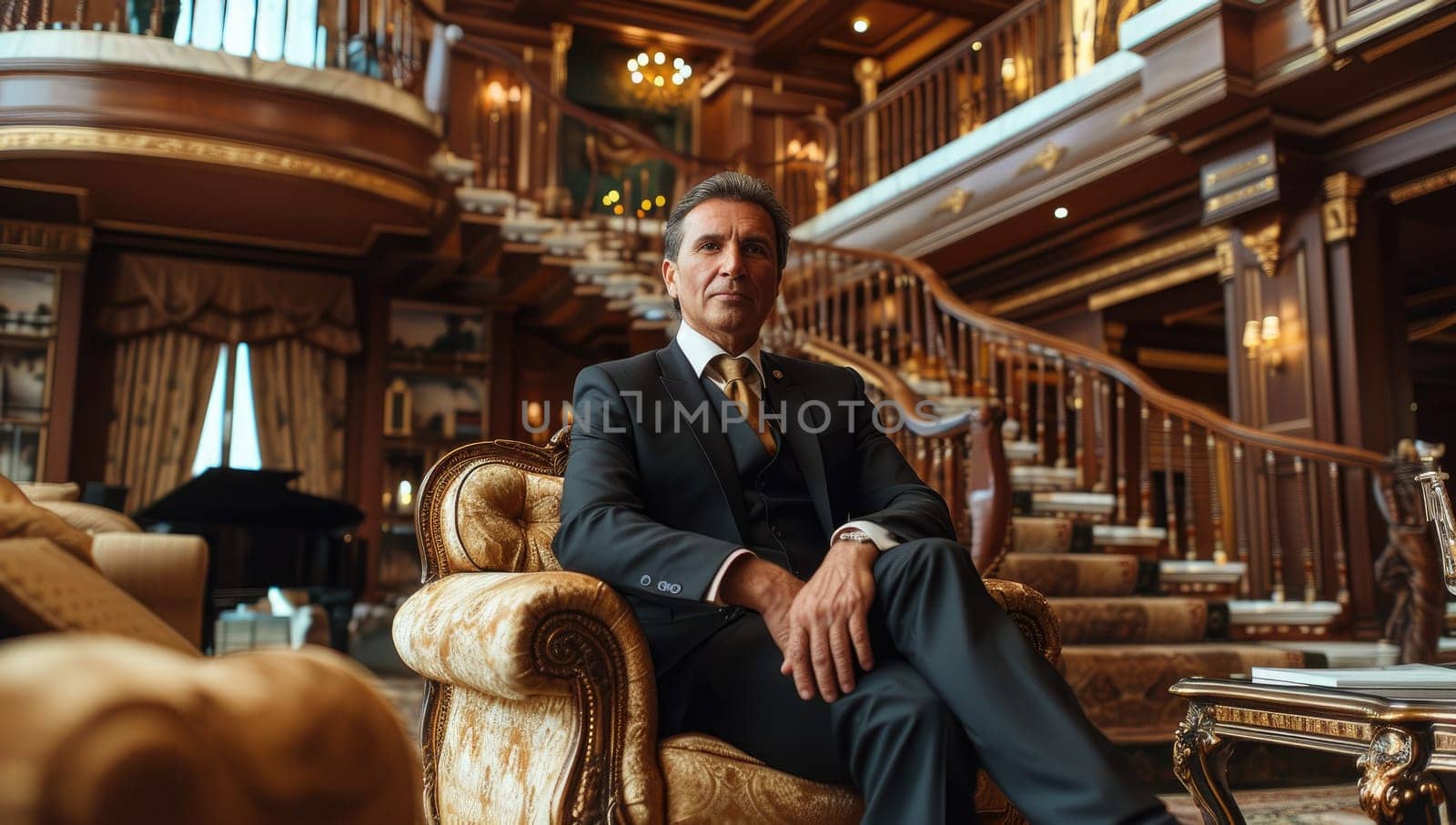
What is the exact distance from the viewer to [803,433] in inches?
78.2

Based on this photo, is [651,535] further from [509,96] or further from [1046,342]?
[509,96]

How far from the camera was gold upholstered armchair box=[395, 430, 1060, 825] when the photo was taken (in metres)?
1.54

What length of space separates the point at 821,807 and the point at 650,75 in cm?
1049

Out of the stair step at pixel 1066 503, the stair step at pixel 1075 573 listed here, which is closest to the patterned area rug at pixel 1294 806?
the stair step at pixel 1075 573

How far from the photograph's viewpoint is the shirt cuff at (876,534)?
166 centimetres

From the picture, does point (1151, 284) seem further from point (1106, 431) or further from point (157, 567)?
point (157, 567)

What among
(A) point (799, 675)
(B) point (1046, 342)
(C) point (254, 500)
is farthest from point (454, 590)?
(B) point (1046, 342)

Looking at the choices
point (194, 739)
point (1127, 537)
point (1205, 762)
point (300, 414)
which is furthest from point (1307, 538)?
point (300, 414)

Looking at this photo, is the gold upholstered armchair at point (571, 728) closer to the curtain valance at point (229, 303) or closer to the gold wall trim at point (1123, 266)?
the gold wall trim at point (1123, 266)

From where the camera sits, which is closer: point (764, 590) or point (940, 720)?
point (940, 720)

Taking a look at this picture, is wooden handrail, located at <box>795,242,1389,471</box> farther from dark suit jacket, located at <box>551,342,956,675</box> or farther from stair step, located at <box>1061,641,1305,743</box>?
dark suit jacket, located at <box>551,342,956,675</box>

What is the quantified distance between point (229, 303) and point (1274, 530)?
311 inches

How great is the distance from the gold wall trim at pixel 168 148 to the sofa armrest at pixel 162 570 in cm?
439

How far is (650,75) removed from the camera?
1123 centimetres
